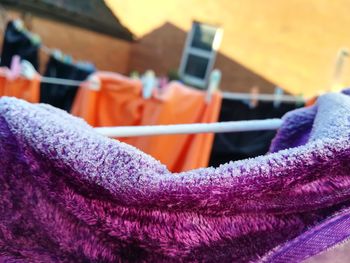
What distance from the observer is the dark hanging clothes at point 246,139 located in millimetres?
1922

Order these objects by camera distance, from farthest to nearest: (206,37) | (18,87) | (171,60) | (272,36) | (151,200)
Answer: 1. (171,60)
2. (206,37)
3. (272,36)
4. (18,87)
5. (151,200)

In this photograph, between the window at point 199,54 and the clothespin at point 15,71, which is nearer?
the clothespin at point 15,71

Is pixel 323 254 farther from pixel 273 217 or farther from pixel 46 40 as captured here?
pixel 46 40

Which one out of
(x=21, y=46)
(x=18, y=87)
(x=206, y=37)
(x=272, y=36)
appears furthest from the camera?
(x=206, y=37)

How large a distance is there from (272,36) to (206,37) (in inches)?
41.5

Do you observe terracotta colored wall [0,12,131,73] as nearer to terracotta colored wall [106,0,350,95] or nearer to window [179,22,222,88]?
terracotta colored wall [106,0,350,95]

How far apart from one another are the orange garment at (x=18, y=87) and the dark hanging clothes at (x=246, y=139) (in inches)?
33.3

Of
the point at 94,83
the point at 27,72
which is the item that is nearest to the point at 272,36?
the point at 94,83

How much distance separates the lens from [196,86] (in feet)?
20.4

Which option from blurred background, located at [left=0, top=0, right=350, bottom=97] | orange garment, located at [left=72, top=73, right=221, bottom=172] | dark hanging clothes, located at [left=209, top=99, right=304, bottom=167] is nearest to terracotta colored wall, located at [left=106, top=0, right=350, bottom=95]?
blurred background, located at [left=0, top=0, right=350, bottom=97]

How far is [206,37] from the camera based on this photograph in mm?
6090

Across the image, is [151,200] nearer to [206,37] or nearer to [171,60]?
[206,37]

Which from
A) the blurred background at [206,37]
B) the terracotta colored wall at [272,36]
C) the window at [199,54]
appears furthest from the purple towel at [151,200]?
the window at [199,54]

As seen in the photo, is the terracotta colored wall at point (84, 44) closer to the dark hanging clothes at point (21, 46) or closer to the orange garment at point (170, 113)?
the dark hanging clothes at point (21, 46)
